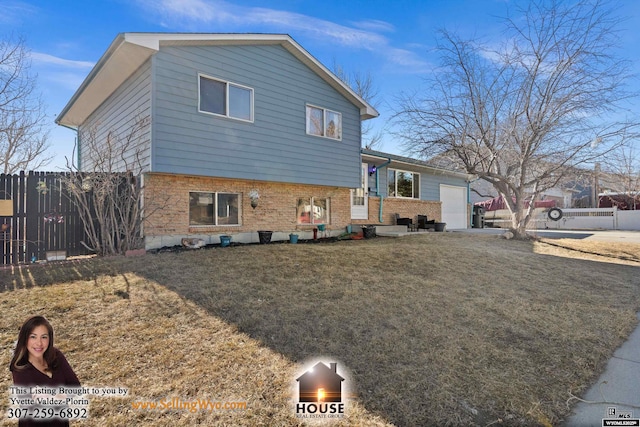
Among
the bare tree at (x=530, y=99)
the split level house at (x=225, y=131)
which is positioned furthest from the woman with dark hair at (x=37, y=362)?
the bare tree at (x=530, y=99)

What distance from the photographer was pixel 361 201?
44.2 ft

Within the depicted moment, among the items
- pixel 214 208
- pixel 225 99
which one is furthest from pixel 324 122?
pixel 214 208

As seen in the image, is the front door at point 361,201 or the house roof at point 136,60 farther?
the front door at point 361,201

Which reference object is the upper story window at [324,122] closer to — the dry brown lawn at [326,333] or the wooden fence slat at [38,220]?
the dry brown lawn at [326,333]

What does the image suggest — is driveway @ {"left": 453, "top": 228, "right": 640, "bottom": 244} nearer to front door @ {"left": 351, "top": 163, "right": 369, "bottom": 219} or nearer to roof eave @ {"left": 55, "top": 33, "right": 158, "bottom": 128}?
front door @ {"left": 351, "top": 163, "right": 369, "bottom": 219}

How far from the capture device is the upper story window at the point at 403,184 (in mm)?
14945

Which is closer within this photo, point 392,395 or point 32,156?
point 392,395

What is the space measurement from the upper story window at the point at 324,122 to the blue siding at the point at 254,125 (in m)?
0.20

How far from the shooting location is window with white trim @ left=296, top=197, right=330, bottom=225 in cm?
1109

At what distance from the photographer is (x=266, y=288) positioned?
473cm

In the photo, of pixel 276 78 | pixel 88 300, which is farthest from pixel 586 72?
pixel 88 300

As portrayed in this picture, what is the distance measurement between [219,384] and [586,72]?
12934 mm

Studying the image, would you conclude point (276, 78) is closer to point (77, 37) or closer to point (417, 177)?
point (77, 37)

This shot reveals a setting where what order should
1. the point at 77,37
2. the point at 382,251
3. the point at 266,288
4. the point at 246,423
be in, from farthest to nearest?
the point at 77,37, the point at 382,251, the point at 266,288, the point at 246,423
